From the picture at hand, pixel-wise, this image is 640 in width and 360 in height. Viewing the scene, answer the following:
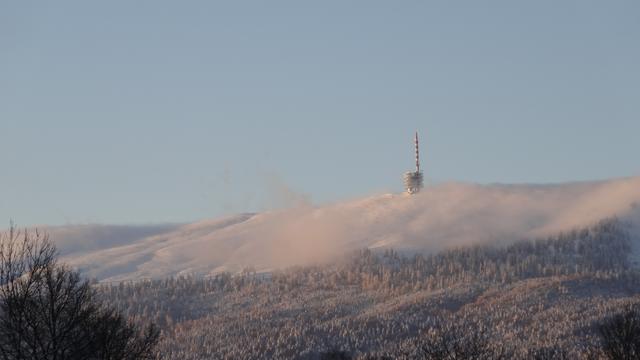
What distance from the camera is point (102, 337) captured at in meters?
66.6

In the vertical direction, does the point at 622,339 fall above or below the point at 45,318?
below

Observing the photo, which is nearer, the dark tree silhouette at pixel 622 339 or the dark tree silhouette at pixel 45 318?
the dark tree silhouette at pixel 45 318

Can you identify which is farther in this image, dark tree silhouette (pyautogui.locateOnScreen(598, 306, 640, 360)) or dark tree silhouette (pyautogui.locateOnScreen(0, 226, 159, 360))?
dark tree silhouette (pyautogui.locateOnScreen(598, 306, 640, 360))

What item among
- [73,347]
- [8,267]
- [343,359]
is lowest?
[343,359]

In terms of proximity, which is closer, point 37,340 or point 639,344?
point 37,340

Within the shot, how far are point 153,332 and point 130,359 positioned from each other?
6.13m

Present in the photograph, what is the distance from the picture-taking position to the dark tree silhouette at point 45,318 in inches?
2518

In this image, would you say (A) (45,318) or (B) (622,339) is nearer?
(A) (45,318)

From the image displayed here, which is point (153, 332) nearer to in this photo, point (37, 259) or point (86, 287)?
point (86, 287)

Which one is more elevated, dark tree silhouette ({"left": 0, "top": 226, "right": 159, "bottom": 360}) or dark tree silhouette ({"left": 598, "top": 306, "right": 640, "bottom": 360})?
dark tree silhouette ({"left": 0, "top": 226, "right": 159, "bottom": 360})

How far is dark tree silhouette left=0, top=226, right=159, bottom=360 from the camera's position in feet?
210

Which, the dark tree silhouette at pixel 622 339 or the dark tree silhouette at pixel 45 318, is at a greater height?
the dark tree silhouette at pixel 45 318

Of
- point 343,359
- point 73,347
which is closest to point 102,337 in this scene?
point 73,347

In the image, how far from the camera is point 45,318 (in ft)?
216
